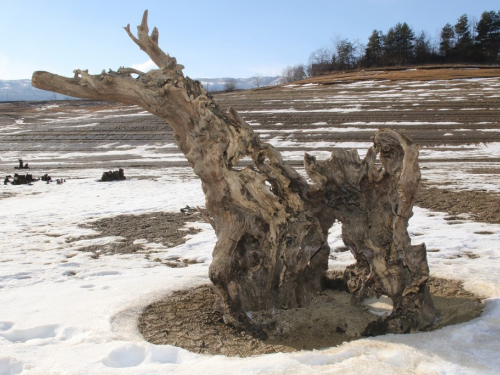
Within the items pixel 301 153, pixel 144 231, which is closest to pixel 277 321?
pixel 144 231

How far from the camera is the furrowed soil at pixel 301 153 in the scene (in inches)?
186

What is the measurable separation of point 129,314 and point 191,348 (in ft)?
3.30

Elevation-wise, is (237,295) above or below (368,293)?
above

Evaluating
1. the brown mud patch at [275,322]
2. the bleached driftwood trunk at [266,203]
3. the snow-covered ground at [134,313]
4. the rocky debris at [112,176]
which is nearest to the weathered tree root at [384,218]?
the bleached driftwood trunk at [266,203]

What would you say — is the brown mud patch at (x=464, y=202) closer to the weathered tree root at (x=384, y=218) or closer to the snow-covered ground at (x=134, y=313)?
the snow-covered ground at (x=134, y=313)

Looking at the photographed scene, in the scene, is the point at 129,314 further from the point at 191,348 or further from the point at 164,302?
the point at 191,348

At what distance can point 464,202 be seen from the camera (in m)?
10.5

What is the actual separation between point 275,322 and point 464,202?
7.31 metres

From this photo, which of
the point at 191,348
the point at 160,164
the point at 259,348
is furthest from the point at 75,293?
the point at 160,164

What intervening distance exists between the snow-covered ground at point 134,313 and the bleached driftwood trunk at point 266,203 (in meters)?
0.73

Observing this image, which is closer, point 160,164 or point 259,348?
point 259,348

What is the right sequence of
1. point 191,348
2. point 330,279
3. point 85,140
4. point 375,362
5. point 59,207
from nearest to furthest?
1. point 375,362
2. point 191,348
3. point 330,279
4. point 59,207
5. point 85,140

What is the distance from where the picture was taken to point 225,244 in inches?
189

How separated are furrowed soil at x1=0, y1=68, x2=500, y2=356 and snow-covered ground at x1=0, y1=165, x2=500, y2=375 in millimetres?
275
